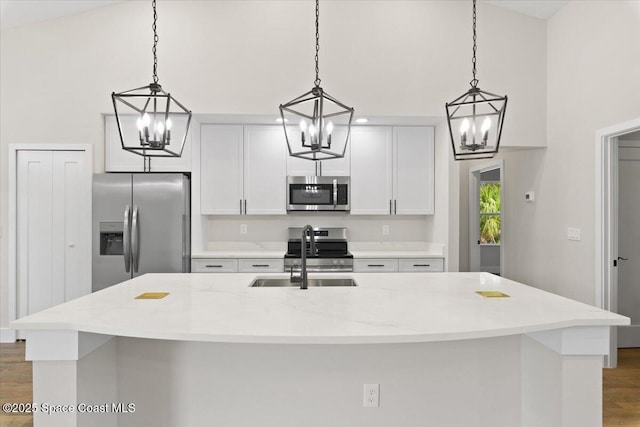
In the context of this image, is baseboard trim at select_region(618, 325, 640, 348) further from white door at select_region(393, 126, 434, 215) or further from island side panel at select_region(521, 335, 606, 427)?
island side panel at select_region(521, 335, 606, 427)

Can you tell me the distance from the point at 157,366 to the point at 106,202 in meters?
A: 2.42

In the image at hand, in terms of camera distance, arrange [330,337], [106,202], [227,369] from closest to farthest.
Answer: [330,337]
[227,369]
[106,202]

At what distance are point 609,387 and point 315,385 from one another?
8.53ft

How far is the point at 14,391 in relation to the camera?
2.96 metres

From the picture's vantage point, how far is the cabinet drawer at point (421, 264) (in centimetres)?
424

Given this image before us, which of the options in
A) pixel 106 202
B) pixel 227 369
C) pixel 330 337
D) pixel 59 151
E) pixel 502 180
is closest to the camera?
pixel 330 337

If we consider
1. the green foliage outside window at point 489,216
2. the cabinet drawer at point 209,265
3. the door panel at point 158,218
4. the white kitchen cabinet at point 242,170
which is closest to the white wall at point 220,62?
the white kitchen cabinet at point 242,170

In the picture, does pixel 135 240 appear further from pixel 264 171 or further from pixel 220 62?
pixel 220 62

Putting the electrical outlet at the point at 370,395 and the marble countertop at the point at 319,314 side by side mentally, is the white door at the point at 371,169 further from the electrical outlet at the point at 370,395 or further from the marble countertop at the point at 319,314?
the electrical outlet at the point at 370,395

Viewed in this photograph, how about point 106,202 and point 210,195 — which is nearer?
point 106,202

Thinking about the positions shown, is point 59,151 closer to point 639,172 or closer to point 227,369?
point 227,369

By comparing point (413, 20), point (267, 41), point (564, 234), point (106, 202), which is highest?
point (413, 20)

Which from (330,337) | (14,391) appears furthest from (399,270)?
(14,391)

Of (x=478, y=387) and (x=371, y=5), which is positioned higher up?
(x=371, y=5)
